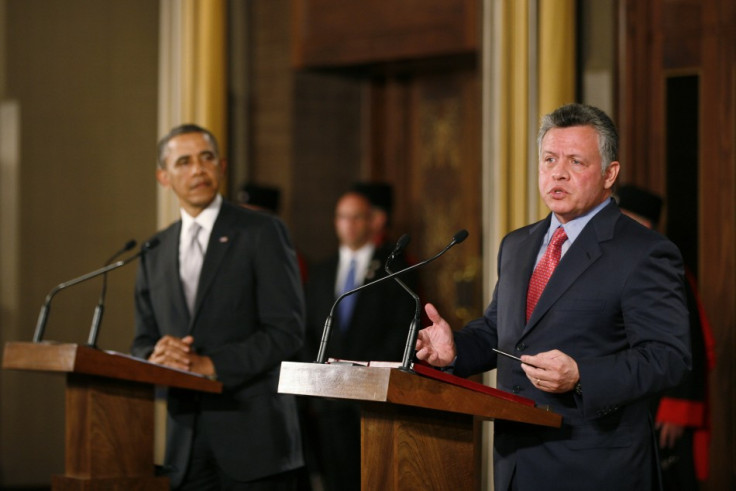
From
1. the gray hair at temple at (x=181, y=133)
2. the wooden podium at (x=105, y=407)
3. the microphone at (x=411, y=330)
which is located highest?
the gray hair at temple at (x=181, y=133)

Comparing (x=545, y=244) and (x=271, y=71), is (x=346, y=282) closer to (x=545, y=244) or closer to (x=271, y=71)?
(x=271, y=71)

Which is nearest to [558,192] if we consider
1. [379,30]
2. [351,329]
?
[351,329]

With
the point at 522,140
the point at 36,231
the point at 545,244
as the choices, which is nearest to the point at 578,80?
the point at 522,140

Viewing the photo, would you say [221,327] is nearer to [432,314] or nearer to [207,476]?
[207,476]

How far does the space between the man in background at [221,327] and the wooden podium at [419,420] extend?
1.01 metres

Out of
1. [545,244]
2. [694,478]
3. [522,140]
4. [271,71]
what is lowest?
[694,478]

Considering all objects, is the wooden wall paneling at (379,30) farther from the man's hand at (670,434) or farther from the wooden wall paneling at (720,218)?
the man's hand at (670,434)

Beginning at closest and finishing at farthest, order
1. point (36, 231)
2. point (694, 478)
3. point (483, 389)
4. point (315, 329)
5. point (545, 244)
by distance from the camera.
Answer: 1. point (483, 389)
2. point (545, 244)
3. point (694, 478)
4. point (315, 329)
5. point (36, 231)

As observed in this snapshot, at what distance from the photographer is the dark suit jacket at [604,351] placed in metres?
2.24

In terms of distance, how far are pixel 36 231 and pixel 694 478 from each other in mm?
3873

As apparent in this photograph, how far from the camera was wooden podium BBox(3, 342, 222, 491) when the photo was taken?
2.96 meters

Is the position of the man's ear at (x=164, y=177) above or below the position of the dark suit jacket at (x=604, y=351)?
above

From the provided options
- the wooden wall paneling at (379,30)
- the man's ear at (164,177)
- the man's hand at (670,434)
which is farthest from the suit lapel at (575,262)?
the wooden wall paneling at (379,30)

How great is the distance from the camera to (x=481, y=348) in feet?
8.61
